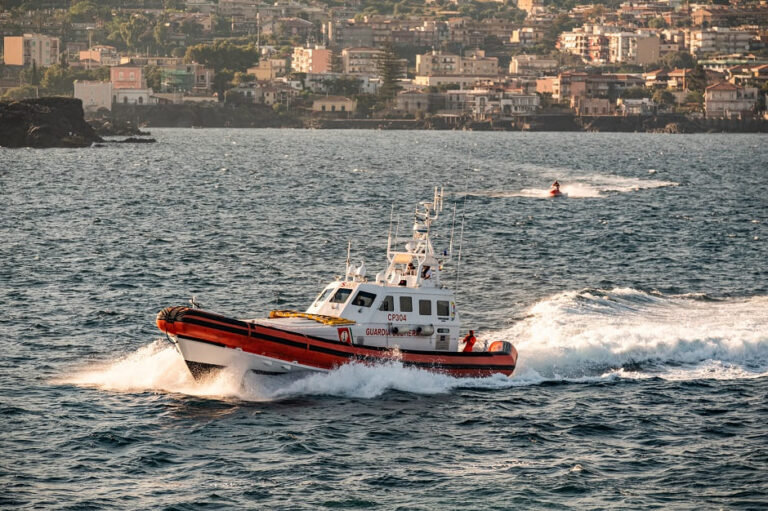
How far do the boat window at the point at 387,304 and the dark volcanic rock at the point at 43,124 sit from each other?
142 metres

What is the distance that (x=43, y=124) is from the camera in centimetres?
17362

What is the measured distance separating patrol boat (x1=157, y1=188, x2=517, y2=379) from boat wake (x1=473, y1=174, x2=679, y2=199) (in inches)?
2540

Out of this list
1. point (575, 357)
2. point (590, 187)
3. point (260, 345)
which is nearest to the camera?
point (260, 345)

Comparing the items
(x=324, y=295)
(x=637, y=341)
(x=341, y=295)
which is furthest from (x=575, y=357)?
(x=324, y=295)

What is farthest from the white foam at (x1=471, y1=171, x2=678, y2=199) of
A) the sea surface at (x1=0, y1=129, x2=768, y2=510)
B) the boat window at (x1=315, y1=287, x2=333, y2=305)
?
the boat window at (x1=315, y1=287, x2=333, y2=305)

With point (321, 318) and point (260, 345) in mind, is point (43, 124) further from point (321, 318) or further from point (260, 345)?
point (260, 345)

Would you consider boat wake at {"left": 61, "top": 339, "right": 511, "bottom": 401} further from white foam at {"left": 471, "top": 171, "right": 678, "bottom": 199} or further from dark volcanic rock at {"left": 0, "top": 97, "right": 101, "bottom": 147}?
dark volcanic rock at {"left": 0, "top": 97, "right": 101, "bottom": 147}

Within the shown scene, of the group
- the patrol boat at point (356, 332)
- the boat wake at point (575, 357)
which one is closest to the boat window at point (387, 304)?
the patrol boat at point (356, 332)

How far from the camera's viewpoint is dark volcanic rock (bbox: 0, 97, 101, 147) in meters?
171

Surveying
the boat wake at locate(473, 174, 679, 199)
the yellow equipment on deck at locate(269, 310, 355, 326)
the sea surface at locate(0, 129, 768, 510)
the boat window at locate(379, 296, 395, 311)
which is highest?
the boat window at locate(379, 296, 395, 311)

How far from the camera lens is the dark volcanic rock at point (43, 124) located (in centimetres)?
17062

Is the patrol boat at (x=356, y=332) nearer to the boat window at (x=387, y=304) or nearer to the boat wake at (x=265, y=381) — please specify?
the boat window at (x=387, y=304)

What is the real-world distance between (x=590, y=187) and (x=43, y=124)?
301 ft

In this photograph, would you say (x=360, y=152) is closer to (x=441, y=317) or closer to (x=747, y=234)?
(x=747, y=234)
